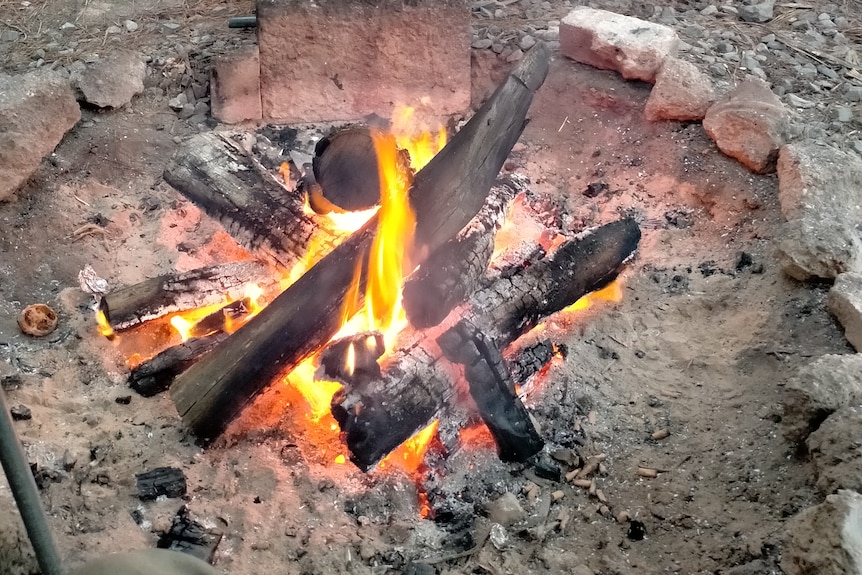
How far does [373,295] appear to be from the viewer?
251 cm

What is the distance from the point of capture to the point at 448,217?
101 inches

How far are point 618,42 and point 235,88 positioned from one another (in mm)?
1891

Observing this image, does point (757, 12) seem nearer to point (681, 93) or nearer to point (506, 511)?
point (681, 93)

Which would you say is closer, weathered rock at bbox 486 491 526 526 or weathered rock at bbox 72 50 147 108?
weathered rock at bbox 486 491 526 526

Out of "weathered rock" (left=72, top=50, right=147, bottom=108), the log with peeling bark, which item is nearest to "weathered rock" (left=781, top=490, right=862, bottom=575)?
the log with peeling bark

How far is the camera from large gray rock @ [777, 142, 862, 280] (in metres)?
2.66

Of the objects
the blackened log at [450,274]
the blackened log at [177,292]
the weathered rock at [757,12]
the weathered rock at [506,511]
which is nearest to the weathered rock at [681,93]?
the weathered rock at [757,12]

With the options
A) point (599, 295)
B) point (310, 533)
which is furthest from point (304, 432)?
point (599, 295)

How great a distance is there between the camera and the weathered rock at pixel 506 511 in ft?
7.23

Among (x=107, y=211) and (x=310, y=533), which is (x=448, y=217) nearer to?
(x=310, y=533)

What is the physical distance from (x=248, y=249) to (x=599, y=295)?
4.68 ft


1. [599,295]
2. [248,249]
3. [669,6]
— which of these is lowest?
[599,295]

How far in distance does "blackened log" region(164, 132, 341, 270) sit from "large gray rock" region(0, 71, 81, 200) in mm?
645

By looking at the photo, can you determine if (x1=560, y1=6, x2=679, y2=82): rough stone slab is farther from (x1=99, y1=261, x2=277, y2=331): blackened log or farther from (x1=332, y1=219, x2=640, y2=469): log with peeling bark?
(x1=99, y1=261, x2=277, y2=331): blackened log
